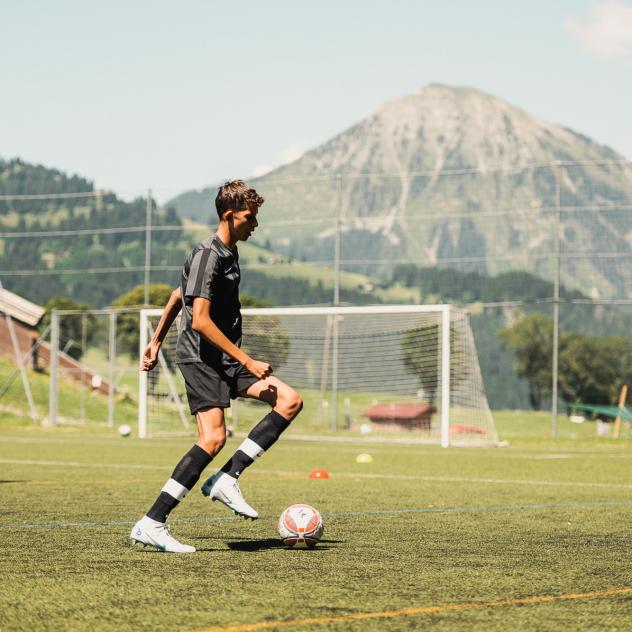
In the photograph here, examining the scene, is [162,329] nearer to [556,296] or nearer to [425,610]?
[425,610]

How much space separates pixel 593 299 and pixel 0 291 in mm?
23453

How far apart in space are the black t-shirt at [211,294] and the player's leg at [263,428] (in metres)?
0.26

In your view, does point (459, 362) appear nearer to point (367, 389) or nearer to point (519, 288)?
point (367, 389)

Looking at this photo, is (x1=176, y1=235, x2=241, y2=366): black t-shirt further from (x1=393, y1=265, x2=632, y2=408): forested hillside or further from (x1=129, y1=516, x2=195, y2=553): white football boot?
(x1=393, y1=265, x2=632, y2=408): forested hillside

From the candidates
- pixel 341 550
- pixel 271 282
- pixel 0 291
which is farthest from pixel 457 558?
pixel 0 291

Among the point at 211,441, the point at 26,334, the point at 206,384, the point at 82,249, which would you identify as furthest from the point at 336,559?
the point at 26,334

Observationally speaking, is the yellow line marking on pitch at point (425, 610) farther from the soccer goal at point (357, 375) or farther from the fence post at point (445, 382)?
the soccer goal at point (357, 375)

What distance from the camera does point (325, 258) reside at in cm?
3519

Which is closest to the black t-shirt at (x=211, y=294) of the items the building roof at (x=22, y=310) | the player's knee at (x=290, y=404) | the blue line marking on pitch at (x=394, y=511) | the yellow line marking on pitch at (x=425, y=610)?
the player's knee at (x=290, y=404)

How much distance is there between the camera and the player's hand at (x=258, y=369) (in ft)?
20.4

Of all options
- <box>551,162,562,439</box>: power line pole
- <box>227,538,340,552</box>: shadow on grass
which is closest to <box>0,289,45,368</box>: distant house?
<box>551,162,562,439</box>: power line pole

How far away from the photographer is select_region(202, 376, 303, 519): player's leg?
6.59m

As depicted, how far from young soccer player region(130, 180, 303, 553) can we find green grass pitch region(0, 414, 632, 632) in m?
0.34

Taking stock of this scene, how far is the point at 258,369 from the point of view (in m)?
6.25
